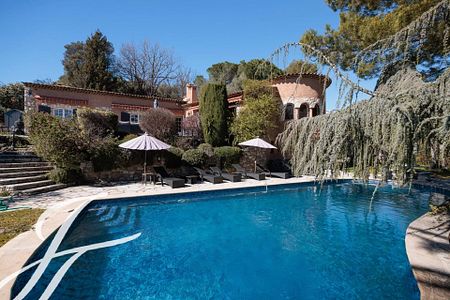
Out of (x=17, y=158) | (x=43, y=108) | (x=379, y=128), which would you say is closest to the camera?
(x=379, y=128)

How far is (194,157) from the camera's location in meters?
20.1

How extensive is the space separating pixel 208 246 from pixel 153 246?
1834 millimetres

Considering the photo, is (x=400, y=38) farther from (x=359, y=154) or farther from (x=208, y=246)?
(x=208, y=246)

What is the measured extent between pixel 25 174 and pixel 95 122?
6043 millimetres

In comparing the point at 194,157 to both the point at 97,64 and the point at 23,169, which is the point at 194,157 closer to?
the point at 23,169

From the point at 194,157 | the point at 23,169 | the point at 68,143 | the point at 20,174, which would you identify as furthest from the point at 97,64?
the point at 20,174

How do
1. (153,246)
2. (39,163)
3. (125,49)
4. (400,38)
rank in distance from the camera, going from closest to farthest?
(400,38) < (153,246) < (39,163) < (125,49)

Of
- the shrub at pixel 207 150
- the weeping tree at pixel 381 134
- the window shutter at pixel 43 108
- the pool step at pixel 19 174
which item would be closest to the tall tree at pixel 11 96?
the window shutter at pixel 43 108

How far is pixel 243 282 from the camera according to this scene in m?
6.50

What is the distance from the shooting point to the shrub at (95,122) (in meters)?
17.8

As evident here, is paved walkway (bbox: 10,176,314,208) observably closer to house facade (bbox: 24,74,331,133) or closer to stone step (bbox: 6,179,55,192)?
stone step (bbox: 6,179,55,192)

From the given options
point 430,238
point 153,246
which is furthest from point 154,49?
point 430,238

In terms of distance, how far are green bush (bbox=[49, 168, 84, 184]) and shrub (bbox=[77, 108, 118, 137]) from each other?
2.64 m

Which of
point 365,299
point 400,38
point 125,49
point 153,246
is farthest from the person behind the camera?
point 125,49
